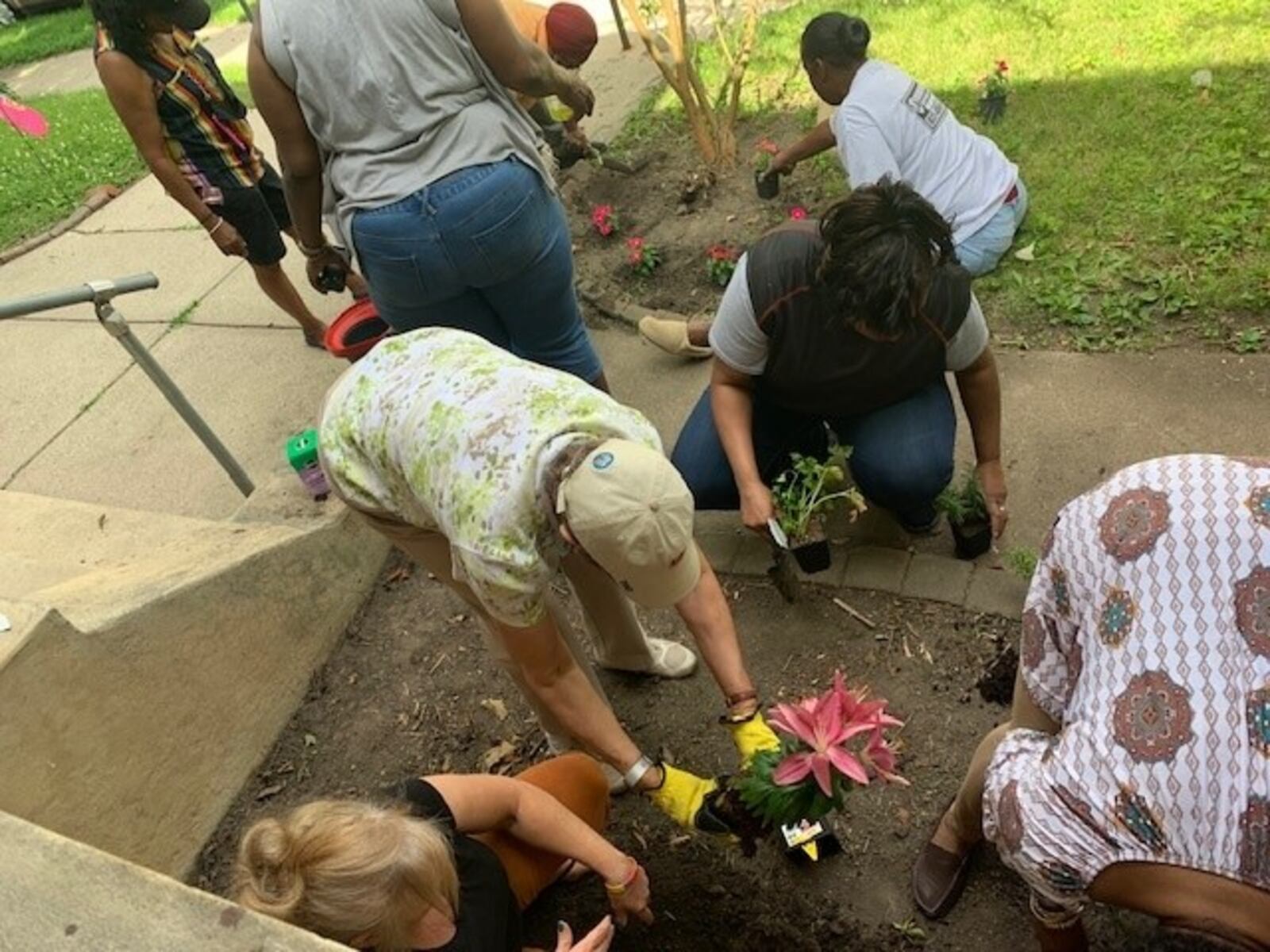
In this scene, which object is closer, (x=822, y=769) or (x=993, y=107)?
(x=822, y=769)

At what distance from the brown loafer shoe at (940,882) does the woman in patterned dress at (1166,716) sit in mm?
656

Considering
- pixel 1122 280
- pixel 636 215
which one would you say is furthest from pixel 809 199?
pixel 1122 280

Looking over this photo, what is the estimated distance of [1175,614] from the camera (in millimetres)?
1440

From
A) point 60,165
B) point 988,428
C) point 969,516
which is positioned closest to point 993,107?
point 988,428

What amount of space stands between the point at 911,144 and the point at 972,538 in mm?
1785

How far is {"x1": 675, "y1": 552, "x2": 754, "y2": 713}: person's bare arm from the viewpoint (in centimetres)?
211

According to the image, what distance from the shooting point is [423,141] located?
2.64 m

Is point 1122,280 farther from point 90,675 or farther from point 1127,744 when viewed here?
point 90,675

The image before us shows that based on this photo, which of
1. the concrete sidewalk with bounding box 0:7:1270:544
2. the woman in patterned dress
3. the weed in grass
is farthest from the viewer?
the weed in grass

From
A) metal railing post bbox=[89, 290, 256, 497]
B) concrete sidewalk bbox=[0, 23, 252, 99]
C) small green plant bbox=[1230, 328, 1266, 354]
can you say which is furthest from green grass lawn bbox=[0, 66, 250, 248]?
small green plant bbox=[1230, 328, 1266, 354]

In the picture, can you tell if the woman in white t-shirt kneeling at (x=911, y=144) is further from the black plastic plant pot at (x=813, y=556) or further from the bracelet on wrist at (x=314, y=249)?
the bracelet on wrist at (x=314, y=249)

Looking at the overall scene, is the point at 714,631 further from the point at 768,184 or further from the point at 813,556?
the point at 768,184

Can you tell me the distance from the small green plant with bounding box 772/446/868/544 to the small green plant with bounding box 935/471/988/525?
0.81 feet

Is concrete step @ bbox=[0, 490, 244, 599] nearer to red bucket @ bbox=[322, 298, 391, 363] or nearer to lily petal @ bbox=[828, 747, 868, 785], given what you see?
red bucket @ bbox=[322, 298, 391, 363]
